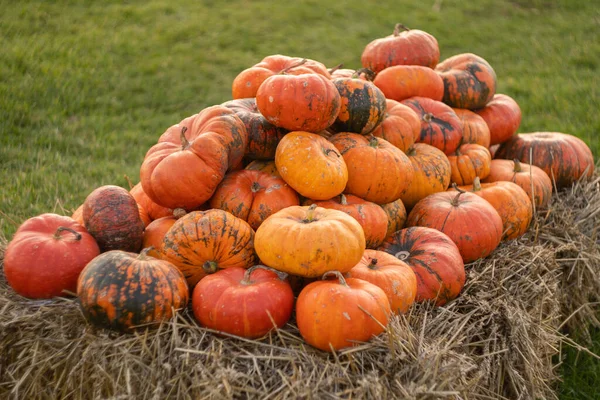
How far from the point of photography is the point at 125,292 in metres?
2.77

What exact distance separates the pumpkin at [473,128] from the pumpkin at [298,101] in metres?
1.62

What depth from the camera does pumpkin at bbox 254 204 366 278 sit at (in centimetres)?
289

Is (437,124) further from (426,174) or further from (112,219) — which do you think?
(112,219)

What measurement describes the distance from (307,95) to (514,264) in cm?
175

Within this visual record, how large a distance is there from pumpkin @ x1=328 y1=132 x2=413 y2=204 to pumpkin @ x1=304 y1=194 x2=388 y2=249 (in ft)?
0.26

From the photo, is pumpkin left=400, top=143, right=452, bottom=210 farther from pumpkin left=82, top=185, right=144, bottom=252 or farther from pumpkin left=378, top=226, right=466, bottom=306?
pumpkin left=82, top=185, right=144, bottom=252

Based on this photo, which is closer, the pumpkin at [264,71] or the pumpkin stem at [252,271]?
the pumpkin stem at [252,271]

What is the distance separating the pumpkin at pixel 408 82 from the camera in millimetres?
4660

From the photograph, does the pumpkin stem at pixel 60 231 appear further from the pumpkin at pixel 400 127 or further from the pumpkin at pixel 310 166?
the pumpkin at pixel 400 127

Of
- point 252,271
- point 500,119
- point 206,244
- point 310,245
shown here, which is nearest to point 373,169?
point 310,245

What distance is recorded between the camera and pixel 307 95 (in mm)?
3395

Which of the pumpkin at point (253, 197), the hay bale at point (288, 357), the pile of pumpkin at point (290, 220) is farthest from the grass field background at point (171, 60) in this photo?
the pumpkin at point (253, 197)

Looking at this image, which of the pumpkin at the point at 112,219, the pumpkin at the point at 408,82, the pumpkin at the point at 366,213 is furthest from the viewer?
the pumpkin at the point at 408,82

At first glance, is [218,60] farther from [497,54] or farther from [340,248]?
[340,248]
